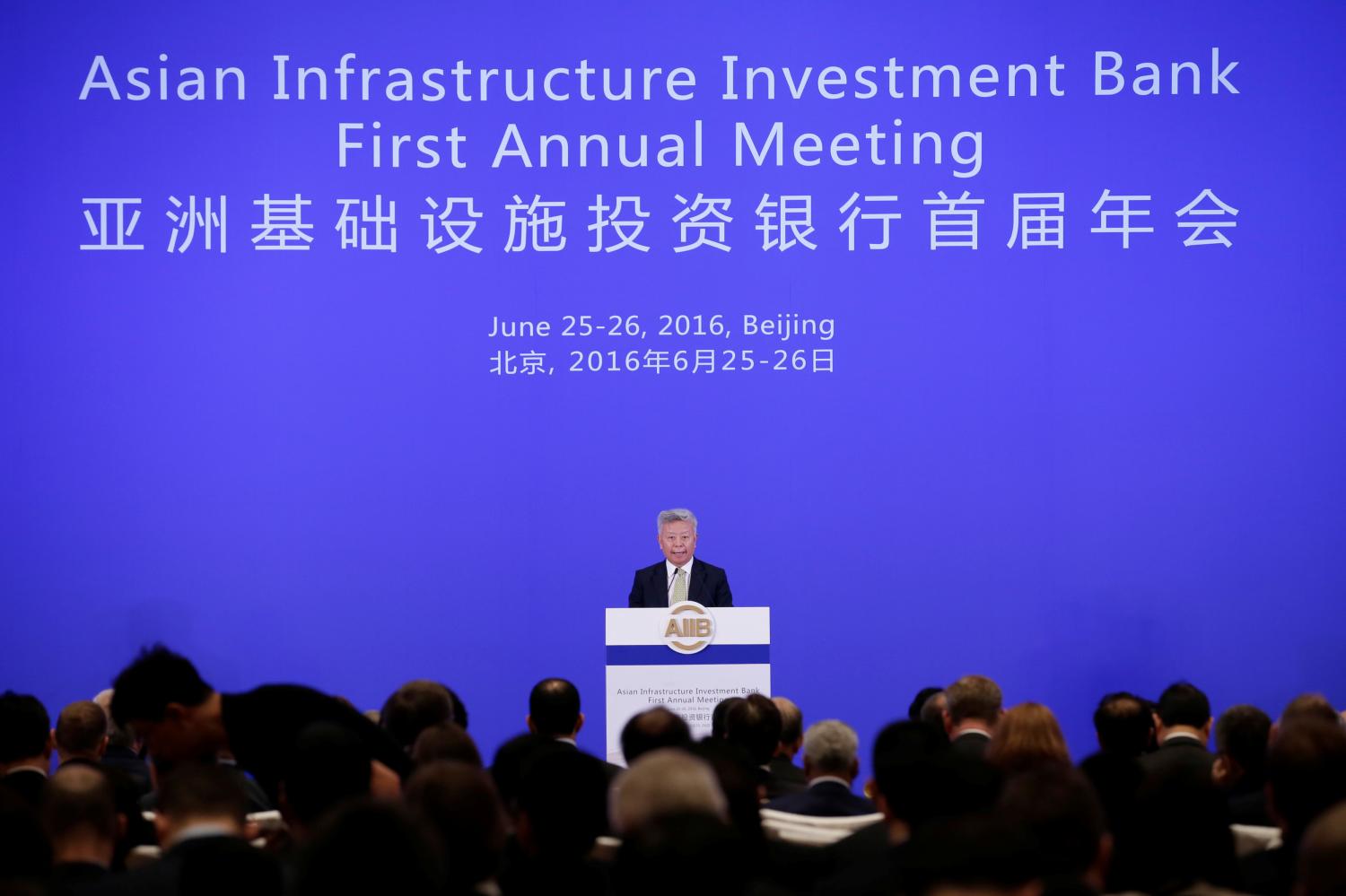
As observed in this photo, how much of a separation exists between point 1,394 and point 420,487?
2040 mm

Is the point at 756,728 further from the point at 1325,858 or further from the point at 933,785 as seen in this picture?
the point at 1325,858

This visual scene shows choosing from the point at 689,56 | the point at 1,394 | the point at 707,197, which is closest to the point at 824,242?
the point at 707,197

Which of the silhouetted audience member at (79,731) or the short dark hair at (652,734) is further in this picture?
the silhouetted audience member at (79,731)

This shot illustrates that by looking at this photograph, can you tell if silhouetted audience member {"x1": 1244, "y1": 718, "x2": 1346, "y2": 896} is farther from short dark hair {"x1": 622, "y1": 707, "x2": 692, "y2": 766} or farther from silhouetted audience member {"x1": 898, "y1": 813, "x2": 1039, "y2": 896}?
short dark hair {"x1": 622, "y1": 707, "x2": 692, "y2": 766}

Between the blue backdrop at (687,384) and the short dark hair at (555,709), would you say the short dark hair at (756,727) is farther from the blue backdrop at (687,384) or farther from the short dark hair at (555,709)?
the blue backdrop at (687,384)

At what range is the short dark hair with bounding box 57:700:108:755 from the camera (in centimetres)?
458

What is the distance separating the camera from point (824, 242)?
763cm

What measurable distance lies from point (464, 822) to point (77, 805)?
31.8 inches

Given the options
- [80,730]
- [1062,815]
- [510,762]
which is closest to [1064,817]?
[1062,815]

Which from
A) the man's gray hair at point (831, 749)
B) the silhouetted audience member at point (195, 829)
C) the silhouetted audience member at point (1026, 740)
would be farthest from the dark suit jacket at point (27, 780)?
the silhouetted audience member at point (1026, 740)

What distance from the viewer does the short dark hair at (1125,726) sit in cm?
459

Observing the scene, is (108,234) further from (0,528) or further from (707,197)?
(707,197)

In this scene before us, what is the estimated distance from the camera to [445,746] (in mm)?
3555

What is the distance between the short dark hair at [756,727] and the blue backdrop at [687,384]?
318 centimetres
